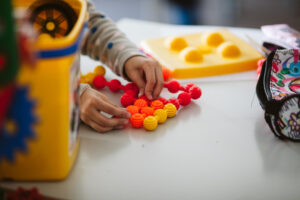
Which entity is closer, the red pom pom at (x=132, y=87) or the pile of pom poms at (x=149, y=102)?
the pile of pom poms at (x=149, y=102)

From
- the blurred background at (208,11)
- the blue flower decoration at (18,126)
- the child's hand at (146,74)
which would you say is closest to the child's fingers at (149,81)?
the child's hand at (146,74)

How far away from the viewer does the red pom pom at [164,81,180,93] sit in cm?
71

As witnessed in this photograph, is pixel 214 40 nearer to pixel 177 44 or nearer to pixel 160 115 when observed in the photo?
pixel 177 44

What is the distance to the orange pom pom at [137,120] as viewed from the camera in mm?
595

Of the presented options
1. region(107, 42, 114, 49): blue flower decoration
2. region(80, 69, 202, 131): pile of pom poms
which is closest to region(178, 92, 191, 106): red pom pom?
region(80, 69, 202, 131): pile of pom poms

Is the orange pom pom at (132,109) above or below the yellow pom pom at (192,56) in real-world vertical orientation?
below

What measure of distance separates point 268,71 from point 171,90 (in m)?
0.19

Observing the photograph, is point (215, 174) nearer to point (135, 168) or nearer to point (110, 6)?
point (135, 168)

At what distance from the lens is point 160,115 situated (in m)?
0.61

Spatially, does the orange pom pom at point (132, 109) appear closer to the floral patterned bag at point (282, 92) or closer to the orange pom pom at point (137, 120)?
the orange pom pom at point (137, 120)

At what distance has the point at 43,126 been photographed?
1.30 ft

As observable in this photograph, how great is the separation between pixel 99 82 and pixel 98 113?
0.16 metres

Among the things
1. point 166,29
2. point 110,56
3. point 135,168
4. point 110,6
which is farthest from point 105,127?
point 110,6

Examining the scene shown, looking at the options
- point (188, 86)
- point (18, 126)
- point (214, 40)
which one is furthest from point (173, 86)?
point (18, 126)
